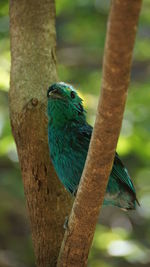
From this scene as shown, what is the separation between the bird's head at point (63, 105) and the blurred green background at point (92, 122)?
105cm

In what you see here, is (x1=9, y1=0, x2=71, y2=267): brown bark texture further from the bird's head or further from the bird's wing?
the bird's wing

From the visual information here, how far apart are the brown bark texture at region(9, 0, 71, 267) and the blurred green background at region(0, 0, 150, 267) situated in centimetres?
106

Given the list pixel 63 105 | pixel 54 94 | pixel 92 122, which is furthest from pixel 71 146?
pixel 92 122

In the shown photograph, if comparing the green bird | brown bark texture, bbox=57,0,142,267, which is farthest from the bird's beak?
brown bark texture, bbox=57,0,142,267

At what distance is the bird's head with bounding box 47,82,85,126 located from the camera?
4.04 meters

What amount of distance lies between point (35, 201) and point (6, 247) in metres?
3.45

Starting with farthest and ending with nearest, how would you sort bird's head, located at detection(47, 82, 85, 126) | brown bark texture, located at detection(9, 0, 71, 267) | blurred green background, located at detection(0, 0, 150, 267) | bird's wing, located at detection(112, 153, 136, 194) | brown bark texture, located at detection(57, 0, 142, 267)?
1. blurred green background, located at detection(0, 0, 150, 267)
2. bird's wing, located at detection(112, 153, 136, 194)
3. bird's head, located at detection(47, 82, 85, 126)
4. brown bark texture, located at detection(9, 0, 71, 267)
5. brown bark texture, located at detection(57, 0, 142, 267)

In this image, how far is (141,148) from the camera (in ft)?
19.5

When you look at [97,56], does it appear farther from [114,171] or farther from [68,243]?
[68,243]

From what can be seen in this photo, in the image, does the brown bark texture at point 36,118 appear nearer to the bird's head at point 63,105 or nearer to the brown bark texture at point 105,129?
the bird's head at point 63,105

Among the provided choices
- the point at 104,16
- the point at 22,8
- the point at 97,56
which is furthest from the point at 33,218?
the point at 97,56

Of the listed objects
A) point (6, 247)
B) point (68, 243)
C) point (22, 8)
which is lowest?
point (6, 247)

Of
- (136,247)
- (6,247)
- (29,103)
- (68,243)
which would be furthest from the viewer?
(6,247)

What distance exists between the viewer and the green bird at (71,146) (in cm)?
406
